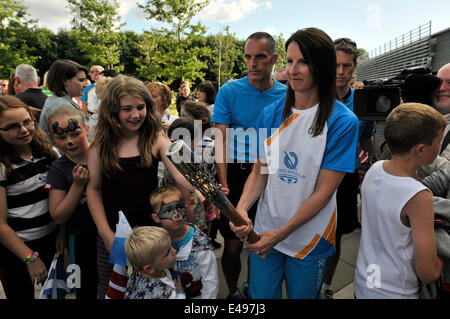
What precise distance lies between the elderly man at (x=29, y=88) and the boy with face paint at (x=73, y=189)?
8.12 ft

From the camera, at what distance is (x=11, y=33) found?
1781 cm

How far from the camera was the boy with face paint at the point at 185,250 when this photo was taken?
1.95 m

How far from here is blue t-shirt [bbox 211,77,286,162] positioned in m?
2.40

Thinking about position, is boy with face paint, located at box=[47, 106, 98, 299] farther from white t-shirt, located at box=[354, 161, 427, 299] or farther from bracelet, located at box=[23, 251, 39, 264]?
white t-shirt, located at box=[354, 161, 427, 299]

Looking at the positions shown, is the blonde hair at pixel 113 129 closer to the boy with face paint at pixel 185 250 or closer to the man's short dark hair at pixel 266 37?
the boy with face paint at pixel 185 250

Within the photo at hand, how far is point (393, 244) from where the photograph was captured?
142 centimetres

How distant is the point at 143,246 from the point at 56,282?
2.90ft

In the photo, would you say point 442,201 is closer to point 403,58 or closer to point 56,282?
point 56,282

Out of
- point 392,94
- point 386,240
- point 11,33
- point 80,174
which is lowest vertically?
point 386,240

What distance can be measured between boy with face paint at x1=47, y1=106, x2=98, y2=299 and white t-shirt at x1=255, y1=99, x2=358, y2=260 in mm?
1230

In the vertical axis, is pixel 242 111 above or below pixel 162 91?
below

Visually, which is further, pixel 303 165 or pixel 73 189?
pixel 73 189

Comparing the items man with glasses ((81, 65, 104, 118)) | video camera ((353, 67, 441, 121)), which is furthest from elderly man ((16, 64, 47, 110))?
video camera ((353, 67, 441, 121))

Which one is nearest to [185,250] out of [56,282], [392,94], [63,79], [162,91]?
[56,282]
